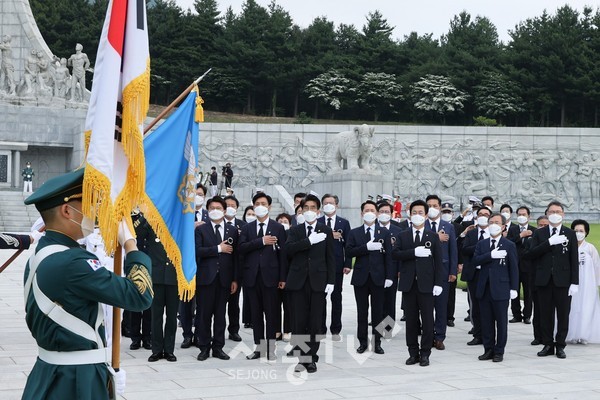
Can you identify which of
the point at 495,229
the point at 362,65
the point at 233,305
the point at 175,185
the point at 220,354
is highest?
the point at 362,65

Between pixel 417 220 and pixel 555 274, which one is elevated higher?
pixel 417 220

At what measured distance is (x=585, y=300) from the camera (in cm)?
Result: 902

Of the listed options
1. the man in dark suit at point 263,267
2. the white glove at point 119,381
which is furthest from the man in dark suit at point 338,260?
the white glove at point 119,381

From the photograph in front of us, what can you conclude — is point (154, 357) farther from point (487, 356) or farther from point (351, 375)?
point (487, 356)

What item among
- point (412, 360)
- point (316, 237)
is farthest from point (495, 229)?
point (316, 237)

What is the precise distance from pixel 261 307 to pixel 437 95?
36.1 meters

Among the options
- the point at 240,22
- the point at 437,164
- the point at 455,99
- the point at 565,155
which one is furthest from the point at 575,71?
the point at 240,22

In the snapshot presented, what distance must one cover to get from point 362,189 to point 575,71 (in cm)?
2424

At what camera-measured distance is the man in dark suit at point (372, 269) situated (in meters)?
8.25

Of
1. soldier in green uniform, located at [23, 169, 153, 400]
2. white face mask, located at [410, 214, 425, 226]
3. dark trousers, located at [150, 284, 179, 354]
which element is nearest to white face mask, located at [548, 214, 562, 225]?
white face mask, located at [410, 214, 425, 226]

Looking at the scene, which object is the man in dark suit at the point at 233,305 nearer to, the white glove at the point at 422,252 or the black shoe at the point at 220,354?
the black shoe at the point at 220,354

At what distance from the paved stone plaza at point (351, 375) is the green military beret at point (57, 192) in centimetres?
306

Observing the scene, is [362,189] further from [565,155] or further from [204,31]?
[204,31]

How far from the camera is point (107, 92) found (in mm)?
3676
